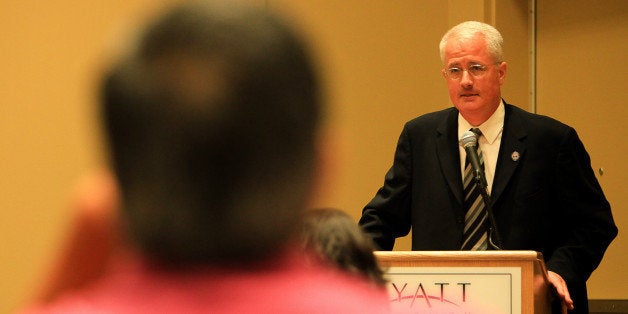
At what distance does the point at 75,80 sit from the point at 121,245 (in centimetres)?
407

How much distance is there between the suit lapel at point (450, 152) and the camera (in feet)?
10.9

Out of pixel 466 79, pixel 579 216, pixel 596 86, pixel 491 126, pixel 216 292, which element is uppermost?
pixel 216 292

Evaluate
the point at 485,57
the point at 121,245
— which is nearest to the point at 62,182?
the point at 485,57

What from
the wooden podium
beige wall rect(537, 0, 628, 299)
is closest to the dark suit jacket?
the wooden podium

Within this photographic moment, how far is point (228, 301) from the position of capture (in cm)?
60

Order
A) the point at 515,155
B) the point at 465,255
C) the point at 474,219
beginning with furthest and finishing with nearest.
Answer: the point at 515,155 < the point at 474,219 < the point at 465,255

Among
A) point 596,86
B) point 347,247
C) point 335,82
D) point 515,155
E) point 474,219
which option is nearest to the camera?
point 347,247

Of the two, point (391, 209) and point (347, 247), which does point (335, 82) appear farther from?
point (347, 247)

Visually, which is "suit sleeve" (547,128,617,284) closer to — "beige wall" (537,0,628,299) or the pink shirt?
"beige wall" (537,0,628,299)

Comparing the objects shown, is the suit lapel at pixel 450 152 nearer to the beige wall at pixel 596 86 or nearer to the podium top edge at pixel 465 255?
the podium top edge at pixel 465 255

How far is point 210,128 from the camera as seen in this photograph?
585mm

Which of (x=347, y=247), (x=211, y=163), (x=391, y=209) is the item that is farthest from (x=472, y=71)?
(x=211, y=163)

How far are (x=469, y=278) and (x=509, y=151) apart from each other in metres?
0.87

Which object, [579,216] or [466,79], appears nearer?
[579,216]
